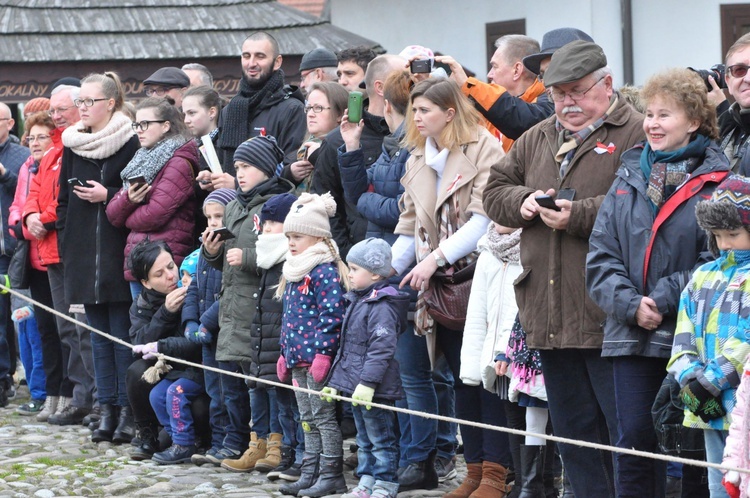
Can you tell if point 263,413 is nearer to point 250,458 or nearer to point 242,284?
point 250,458

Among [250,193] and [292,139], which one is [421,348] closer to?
[250,193]

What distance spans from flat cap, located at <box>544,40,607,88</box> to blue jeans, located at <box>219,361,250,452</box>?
342cm

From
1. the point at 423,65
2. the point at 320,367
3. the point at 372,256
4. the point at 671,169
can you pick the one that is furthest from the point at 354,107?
the point at 671,169

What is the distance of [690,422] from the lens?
5.03m

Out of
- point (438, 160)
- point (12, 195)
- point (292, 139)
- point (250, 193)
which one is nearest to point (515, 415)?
point (438, 160)

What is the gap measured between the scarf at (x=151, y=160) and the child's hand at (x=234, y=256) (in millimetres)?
1323

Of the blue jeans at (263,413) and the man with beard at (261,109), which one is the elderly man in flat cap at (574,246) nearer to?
the blue jeans at (263,413)

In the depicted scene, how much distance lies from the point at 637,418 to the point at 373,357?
199 cm

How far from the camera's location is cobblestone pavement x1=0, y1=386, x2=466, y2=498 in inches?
301

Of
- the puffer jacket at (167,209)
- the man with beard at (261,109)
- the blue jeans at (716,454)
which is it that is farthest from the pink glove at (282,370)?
the blue jeans at (716,454)

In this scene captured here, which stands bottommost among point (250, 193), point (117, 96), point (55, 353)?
point (55, 353)

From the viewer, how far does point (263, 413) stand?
826 cm

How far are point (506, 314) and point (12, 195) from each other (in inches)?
253

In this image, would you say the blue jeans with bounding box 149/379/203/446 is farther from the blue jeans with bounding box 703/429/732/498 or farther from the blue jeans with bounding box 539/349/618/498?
the blue jeans with bounding box 703/429/732/498
